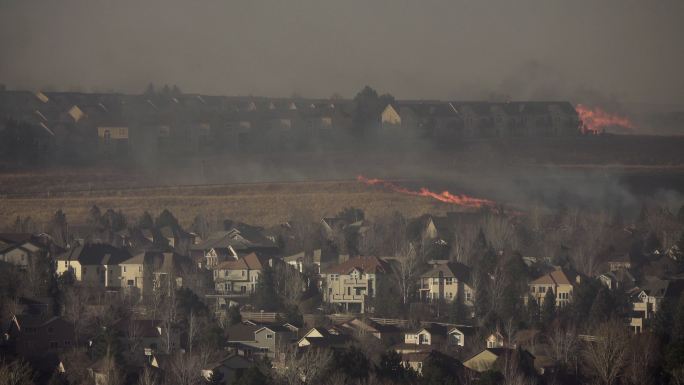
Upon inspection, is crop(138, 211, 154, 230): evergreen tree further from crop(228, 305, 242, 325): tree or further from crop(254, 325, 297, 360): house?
crop(254, 325, 297, 360): house

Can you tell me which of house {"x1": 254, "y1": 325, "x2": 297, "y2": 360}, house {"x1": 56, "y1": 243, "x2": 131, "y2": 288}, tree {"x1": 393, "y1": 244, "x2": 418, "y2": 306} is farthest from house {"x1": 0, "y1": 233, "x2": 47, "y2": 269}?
house {"x1": 254, "y1": 325, "x2": 297, "y2": 360}

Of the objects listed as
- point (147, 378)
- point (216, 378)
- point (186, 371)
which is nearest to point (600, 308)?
point (216, 378)

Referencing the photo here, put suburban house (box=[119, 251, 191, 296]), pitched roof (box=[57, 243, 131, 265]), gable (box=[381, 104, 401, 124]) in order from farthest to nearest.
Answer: gable (box=[381, 104, 401, 124]) → pitched roof (box=[57, 243, 131, 265]) → suburban house (box=[119, 251, 191, 296])

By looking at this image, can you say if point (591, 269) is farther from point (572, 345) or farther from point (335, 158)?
point (335, 158)

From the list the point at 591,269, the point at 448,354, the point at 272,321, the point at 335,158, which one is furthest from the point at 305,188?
the point at 448,354

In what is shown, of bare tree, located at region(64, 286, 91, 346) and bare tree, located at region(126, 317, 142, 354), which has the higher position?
bare tree, located at region(64, 286, 91, 346)

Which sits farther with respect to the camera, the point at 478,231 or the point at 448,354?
the point at 478,231

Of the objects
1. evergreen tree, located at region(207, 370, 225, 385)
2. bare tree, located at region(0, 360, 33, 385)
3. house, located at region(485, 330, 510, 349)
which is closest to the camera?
bare tree, located at region(0, 360, 33, 385)
